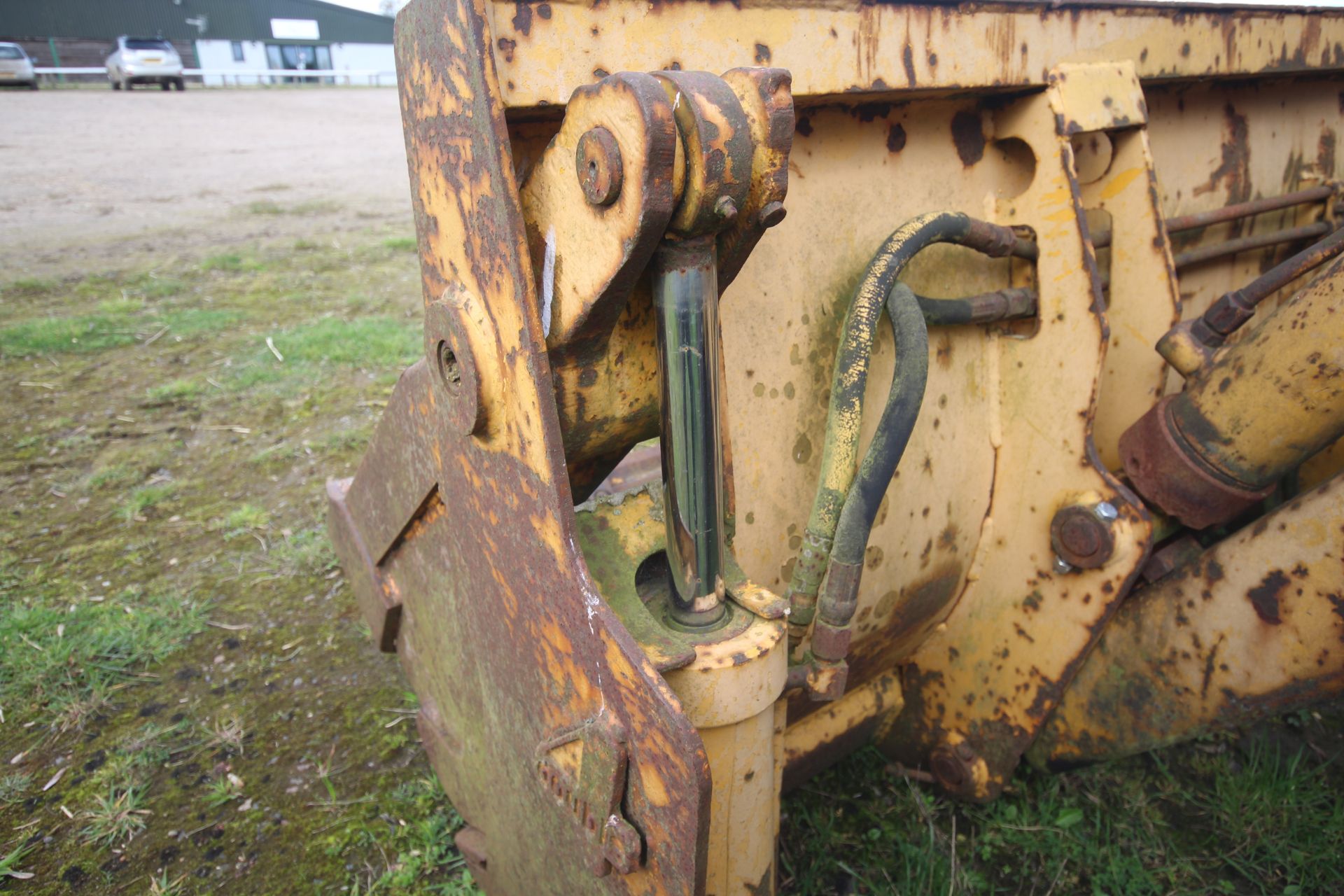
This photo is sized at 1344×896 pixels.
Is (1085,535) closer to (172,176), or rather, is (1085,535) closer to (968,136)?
(968,136)

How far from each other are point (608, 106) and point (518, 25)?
0.72ft

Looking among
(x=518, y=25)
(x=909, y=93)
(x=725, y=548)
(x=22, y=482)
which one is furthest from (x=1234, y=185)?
(x=22, y=482)

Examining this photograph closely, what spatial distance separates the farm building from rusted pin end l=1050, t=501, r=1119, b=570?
27227mm

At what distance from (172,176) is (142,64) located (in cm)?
1289

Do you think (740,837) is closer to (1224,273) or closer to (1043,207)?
(1043,207)

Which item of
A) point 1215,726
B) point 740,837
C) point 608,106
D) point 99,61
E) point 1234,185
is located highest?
point 99,61

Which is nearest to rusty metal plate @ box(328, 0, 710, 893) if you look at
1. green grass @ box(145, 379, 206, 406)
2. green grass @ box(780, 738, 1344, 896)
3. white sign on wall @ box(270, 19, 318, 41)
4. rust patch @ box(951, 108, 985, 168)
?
green grass @ box(780, 738, 1344, 896)

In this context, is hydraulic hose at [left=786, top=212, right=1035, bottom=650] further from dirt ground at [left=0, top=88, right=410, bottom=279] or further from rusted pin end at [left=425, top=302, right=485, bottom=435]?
dirt ground at [left=0, top=88, right=410, bottom=279]

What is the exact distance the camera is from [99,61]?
24.9 meters

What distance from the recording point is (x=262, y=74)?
25125 mm

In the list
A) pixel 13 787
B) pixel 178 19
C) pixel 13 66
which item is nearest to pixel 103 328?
pixel 13 787

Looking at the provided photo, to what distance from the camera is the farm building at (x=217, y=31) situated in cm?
2488

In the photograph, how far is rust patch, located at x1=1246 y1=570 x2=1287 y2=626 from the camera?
136 centimetres

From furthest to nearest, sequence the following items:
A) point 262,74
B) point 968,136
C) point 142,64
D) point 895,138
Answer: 1. point 262,74
2. point 142,64
3. point 968,136
4. point 895,138
